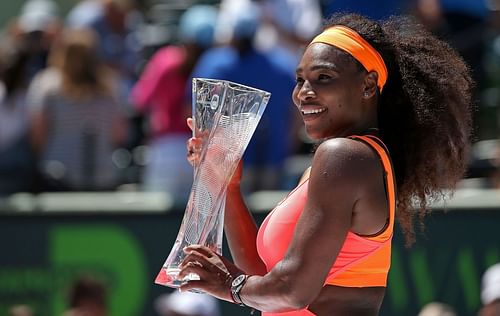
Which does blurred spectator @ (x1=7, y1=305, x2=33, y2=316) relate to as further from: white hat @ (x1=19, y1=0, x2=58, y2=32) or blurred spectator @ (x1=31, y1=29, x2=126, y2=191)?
white hat @ (x1=19, y1=0, x2=58, y2=32)

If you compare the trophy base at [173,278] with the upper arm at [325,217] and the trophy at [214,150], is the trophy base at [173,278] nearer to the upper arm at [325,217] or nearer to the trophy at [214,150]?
the trophy at [214,150]

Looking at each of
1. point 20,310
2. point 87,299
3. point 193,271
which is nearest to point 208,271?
point 193,271

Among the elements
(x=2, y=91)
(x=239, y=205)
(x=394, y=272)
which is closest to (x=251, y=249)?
(x=239, y=205)

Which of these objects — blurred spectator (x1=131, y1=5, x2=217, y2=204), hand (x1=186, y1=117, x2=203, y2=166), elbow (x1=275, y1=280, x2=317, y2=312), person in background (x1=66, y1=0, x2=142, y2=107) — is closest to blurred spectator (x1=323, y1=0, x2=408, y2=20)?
blurred spectator (x1=131, y1=5, x2=217, y2=204)

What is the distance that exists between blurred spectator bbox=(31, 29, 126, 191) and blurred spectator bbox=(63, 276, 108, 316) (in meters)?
1.50

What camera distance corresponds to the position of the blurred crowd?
267 inches

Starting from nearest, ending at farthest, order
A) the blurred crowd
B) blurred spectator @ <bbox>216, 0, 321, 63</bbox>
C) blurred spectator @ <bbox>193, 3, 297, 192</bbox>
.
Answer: blurred spectator @ <bbox>193, 3, 297, 192</bbox> → the blurred crowd → blurred spectator @ <bbox>216, 0, 321, 63</bbox>

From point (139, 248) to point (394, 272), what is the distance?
149 cm

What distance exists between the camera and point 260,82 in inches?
262

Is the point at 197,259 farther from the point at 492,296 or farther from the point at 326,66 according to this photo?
the point at 492,296

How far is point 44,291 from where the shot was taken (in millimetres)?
6668

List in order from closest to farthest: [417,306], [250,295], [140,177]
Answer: [250,295] < [417,306] < [140,177]

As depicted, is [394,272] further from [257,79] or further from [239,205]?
[239,205]

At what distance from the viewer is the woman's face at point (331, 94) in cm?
271
